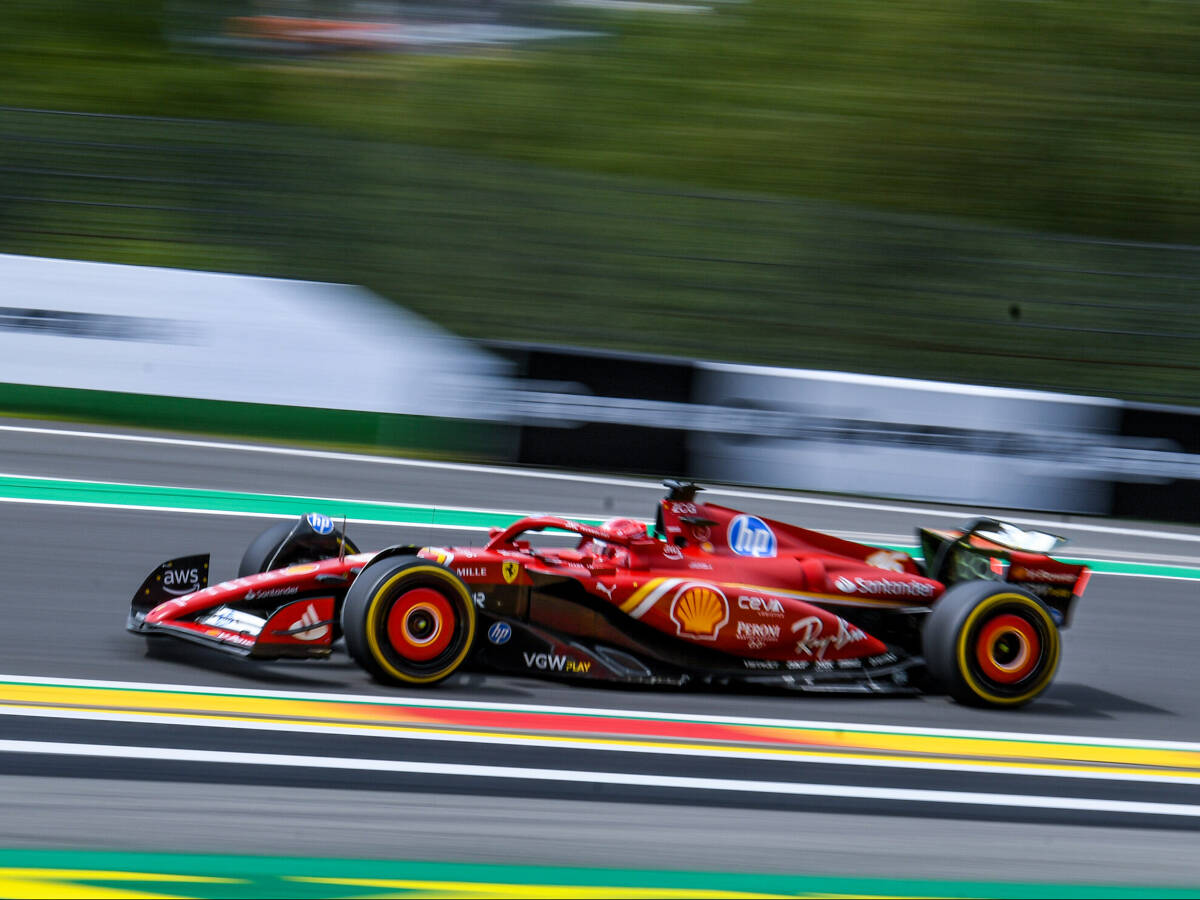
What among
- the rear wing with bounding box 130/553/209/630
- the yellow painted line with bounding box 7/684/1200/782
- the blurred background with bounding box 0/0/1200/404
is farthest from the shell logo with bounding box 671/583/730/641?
the blurred background with bounding box 0/0/1200/404

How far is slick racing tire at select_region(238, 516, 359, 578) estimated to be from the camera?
19.3ft

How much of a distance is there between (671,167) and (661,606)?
52.7 ft

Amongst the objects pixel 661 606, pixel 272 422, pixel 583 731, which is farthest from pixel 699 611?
pixel 272 422

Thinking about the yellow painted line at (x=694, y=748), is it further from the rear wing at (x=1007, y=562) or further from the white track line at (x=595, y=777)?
the rear wing at (x=1007, y=562)

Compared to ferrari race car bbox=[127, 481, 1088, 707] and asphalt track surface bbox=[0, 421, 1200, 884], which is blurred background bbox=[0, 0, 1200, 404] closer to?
asphalt track surface bbox=[0, 421, 1200, 884]

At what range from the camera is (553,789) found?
15.3ft

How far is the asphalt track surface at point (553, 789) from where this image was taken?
422 cm

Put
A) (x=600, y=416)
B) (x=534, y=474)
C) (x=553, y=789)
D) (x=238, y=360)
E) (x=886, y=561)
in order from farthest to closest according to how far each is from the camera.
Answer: (x=238, y=360) → (x=600, y=416) → (x=534, y=474) → (x=886, y=561) → (x=553, y=789)

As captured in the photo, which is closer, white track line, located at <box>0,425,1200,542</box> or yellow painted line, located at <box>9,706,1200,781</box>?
yellow painted line, located at <box>9,706,1200,781</box>

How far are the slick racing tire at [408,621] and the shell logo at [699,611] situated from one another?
0.81 m

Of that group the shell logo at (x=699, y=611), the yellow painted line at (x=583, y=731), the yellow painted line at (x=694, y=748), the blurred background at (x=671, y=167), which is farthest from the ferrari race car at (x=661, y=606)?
the blurred background at (x=671, y=167)

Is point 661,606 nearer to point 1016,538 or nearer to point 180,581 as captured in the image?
point 1016,538

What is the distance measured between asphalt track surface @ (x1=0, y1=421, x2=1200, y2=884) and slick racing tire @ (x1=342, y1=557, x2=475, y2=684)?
113mm

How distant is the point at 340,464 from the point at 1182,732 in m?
6.43
